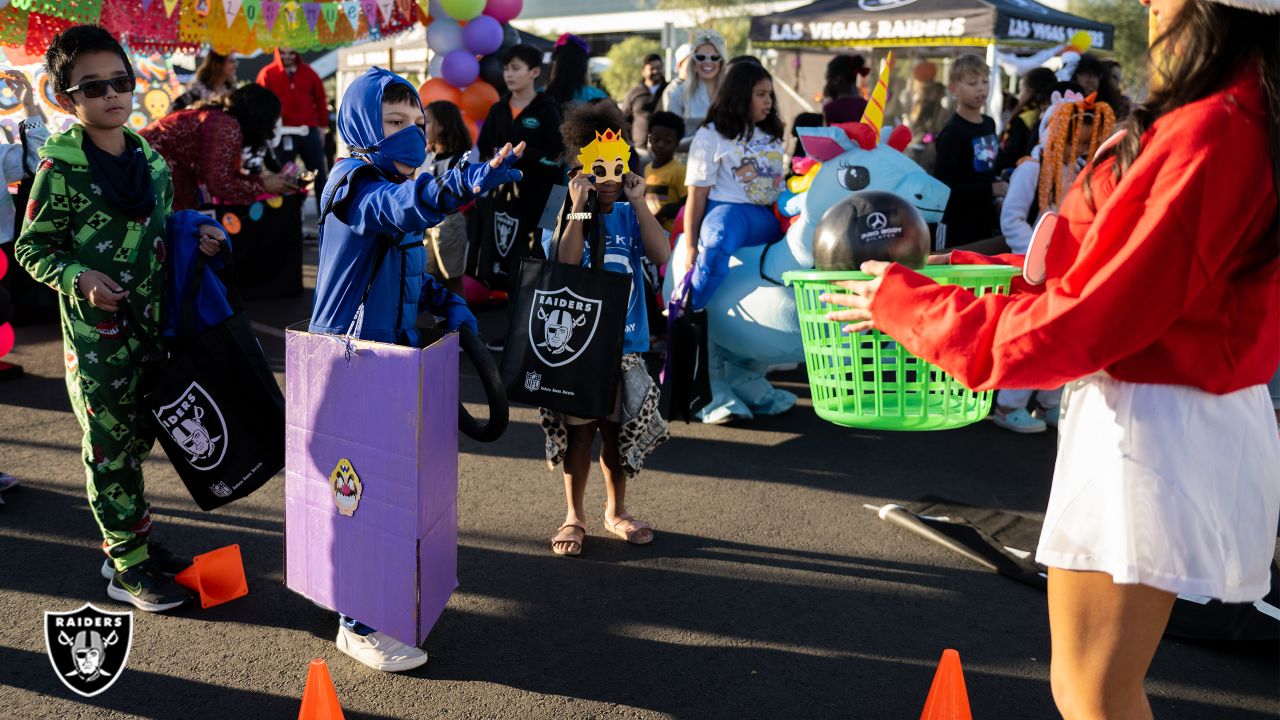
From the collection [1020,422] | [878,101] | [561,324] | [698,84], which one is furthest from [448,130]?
[1020,422]

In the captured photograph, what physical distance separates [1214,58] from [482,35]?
826 centimetres

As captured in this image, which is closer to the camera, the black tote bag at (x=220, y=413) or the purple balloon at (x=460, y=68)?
the black tote bag at (x=220, y=413)

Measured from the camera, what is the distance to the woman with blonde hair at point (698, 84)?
8.69m

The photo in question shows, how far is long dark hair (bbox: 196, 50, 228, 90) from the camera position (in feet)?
31.9

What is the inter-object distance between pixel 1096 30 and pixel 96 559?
47.6ft

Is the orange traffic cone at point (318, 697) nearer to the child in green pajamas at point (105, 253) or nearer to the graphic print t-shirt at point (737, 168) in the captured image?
the child in green pajamas at point (105, 253)

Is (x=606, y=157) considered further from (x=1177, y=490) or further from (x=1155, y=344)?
(x=1177, y=490)

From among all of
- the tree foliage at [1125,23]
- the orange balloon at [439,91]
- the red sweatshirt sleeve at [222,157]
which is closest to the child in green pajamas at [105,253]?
the red sweatshirt sleeve at [222,157]

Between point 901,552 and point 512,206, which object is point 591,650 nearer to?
point 901,552

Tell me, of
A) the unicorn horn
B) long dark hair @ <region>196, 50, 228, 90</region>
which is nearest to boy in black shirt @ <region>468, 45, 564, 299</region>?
the unicorn horn

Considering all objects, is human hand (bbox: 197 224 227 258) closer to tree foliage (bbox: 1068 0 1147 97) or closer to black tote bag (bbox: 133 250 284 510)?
black tote bag (bbox: 133 250 284 510)

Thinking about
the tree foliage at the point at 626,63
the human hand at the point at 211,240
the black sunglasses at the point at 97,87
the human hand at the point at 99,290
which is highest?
the tree foliage at the point at 626,63

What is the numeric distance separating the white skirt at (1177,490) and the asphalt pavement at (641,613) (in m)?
1.50

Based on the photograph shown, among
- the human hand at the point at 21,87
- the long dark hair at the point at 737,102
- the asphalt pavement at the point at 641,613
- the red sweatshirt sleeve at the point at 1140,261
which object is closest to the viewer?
the red sweatshirt sleeve at the point at 1140,261
